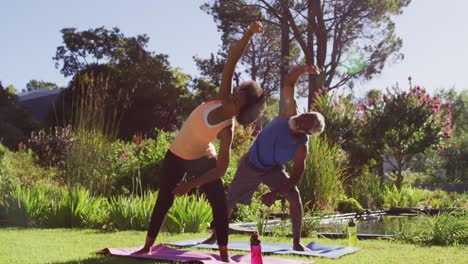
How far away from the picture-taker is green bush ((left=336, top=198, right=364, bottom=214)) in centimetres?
1045

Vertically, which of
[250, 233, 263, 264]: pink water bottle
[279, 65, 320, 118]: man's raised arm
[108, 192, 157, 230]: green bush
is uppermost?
[279, 65, 320, 118]: man's raised arm

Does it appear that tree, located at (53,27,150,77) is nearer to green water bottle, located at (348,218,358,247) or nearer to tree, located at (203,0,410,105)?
tree, located at (203,0,410,105)

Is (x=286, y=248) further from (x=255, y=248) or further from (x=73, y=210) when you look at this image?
(x=73, y=210)

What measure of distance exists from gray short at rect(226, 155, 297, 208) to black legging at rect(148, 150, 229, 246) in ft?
3.04

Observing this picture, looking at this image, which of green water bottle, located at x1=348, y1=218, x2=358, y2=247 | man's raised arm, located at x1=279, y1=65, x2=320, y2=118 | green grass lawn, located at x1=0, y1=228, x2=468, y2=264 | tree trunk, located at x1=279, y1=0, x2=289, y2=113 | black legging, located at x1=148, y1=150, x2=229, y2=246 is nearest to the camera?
black legging, located at x1=148, y1=150, x2=229, y2=246

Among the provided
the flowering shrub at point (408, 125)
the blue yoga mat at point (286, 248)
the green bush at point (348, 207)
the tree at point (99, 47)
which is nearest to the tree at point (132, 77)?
the tree at point (99, 47)

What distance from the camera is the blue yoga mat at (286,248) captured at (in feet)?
18.9

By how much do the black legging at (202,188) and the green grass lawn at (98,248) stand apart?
490 mm

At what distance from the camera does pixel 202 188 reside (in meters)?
5.16

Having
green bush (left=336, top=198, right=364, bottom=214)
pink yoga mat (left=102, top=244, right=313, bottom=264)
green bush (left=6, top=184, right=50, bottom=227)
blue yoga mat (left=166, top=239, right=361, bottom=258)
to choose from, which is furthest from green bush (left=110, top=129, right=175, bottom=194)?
pink yoga mat (left=102, top=244, right=313, bottom=264)

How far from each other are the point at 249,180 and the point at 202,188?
0.98 metres

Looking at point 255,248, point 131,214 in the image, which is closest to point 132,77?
point 131,214

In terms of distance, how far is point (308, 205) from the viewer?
373 inches

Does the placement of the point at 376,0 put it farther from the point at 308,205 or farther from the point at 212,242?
the point at 212,242
